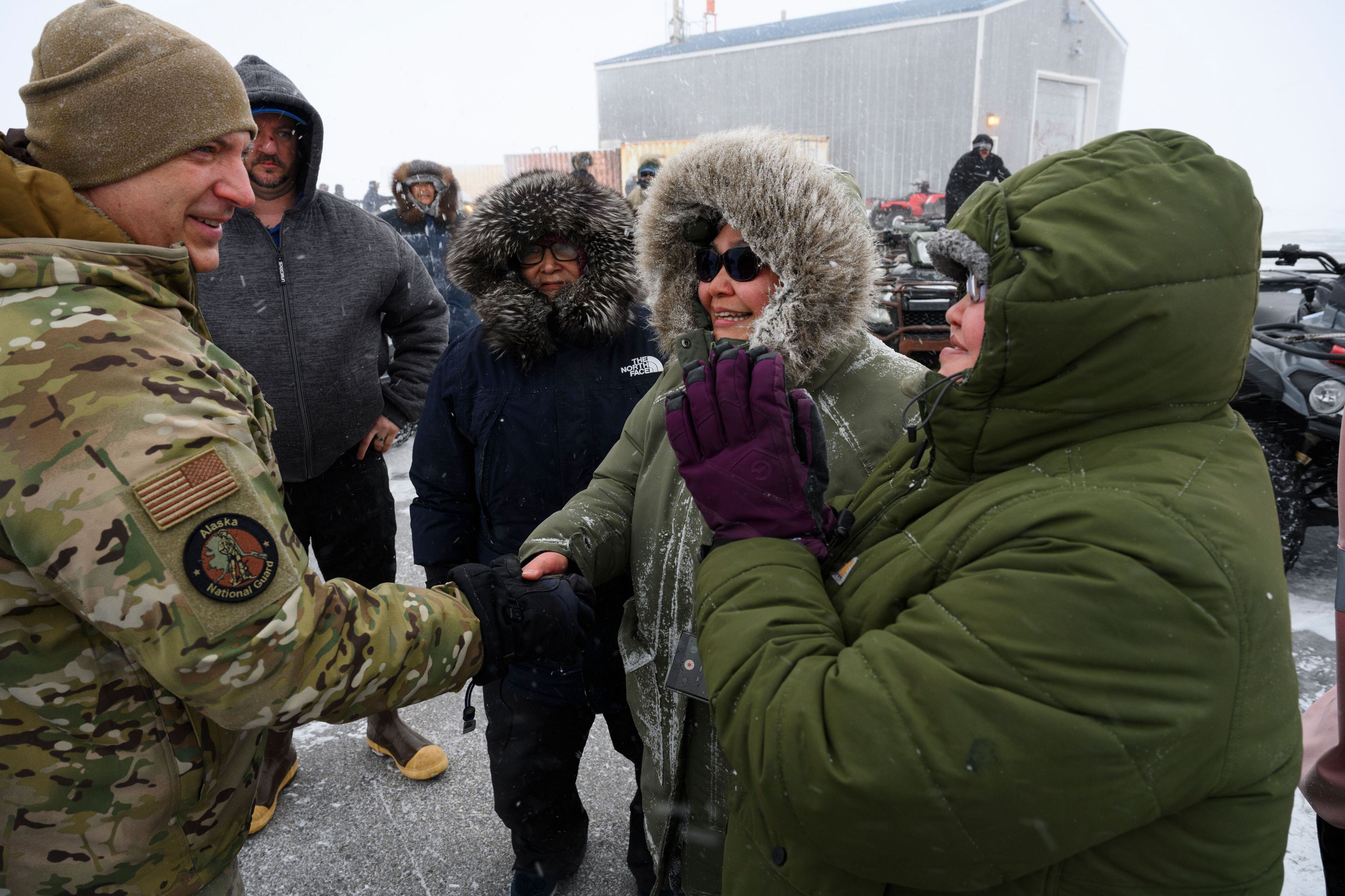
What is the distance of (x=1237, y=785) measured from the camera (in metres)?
0.94

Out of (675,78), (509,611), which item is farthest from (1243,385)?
(675,78)

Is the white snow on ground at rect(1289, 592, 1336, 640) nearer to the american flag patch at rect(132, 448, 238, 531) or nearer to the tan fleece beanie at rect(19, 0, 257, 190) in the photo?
the american flag patch at rect(132, 448, 238, 531)

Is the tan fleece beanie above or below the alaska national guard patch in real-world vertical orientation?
above

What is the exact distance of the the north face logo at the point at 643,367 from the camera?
2.53m

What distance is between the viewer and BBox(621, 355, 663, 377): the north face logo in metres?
2.53

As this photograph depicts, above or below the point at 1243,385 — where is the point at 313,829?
below

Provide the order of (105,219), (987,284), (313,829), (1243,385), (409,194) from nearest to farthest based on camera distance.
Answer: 1. (987,284)
2. (105,219)
3. (313,829)
4. (1243,385)
5. (409,194)

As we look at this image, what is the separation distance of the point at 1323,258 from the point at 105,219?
710cm

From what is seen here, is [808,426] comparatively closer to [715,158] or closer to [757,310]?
[757,310]

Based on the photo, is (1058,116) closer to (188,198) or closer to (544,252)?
(544,252)

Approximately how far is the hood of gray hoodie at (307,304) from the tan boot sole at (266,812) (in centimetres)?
112

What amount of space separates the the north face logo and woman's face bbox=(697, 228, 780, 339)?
0.53 metres

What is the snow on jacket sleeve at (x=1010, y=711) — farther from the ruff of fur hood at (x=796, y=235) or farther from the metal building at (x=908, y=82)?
the metal building at (x=908, y=82)

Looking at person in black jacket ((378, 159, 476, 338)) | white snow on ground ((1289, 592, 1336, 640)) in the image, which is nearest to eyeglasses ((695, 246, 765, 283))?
white snow on ground ((1289, 592, 1336, 640))
